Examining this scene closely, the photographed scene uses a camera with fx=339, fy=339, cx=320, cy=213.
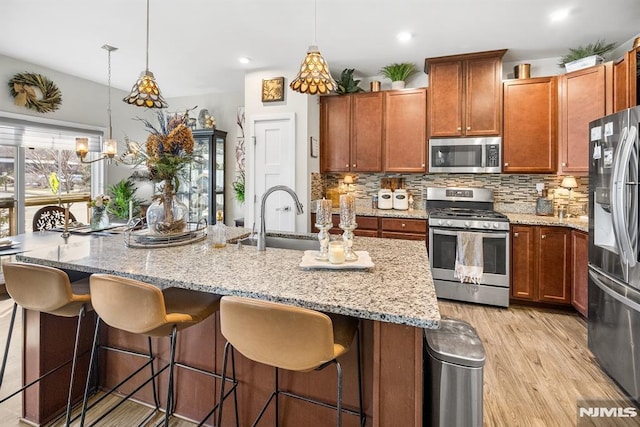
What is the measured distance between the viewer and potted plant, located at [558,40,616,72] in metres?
3.19

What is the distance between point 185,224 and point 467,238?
2668 mm

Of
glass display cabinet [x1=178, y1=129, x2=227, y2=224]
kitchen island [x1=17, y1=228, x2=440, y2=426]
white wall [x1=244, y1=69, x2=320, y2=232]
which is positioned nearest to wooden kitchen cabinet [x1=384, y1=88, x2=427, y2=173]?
white wall [x1=244, y1=69, x2=320, y2=232]

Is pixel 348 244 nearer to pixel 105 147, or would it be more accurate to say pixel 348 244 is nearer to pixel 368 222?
pixel 368 222

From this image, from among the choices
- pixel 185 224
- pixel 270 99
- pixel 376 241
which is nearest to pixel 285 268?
pixel 376 241

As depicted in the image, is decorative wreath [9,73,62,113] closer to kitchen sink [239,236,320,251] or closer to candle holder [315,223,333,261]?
kitchen sink [239,236,320,251]

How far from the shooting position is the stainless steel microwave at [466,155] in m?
3.69

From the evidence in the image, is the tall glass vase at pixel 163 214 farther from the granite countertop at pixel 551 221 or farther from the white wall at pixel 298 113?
the granite countertop at pixel 551 221

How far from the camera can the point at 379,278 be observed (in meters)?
1.42

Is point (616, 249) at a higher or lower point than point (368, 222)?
lower

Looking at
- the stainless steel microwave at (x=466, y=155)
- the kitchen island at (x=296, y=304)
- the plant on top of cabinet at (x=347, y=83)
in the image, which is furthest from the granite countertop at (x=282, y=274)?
the plant on top of cabinet at (x=347, y=83)

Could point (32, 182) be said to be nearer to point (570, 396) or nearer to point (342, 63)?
point (342, 63)

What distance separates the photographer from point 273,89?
4160mm

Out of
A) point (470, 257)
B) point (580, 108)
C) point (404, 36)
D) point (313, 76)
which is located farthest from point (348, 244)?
point (580, 108)

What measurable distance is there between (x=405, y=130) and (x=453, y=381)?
325 cm
